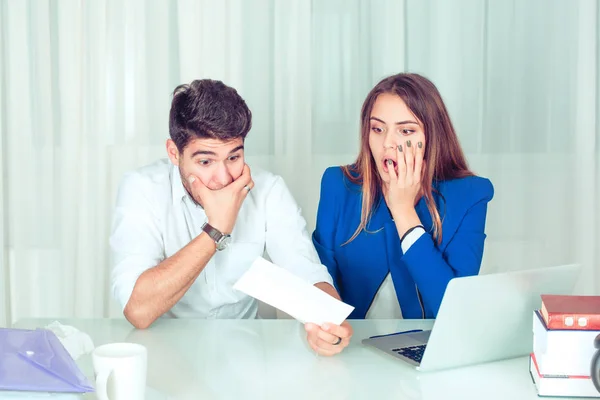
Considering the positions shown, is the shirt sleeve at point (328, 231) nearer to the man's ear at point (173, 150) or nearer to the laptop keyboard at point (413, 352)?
the man's ear at point (173, 150)

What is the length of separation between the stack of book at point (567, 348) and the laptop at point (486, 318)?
96 mm

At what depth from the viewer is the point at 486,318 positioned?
123 cm

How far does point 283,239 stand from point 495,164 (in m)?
1.15

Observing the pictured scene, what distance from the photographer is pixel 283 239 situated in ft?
6.22

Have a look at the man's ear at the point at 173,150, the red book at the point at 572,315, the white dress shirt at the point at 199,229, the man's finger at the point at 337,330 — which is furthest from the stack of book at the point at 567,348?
the man's ear at the point at 173,150

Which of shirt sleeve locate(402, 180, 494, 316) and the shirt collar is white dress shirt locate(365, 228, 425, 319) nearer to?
shirt sleeve locate(402, 180, 494, 316)

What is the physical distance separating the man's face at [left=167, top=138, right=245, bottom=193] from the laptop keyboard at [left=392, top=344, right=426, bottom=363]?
2.10 ft

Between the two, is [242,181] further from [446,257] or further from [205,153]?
[446,257]

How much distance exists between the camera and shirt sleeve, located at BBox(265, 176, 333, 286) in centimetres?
183

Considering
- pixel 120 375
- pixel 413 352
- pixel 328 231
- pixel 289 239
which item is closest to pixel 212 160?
pixel 289 239

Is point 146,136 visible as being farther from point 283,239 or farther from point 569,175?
point 569,175

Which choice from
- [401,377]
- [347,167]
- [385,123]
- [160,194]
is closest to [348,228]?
[347,167]

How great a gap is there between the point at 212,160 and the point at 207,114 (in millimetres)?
110

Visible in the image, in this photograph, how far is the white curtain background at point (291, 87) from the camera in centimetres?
264
